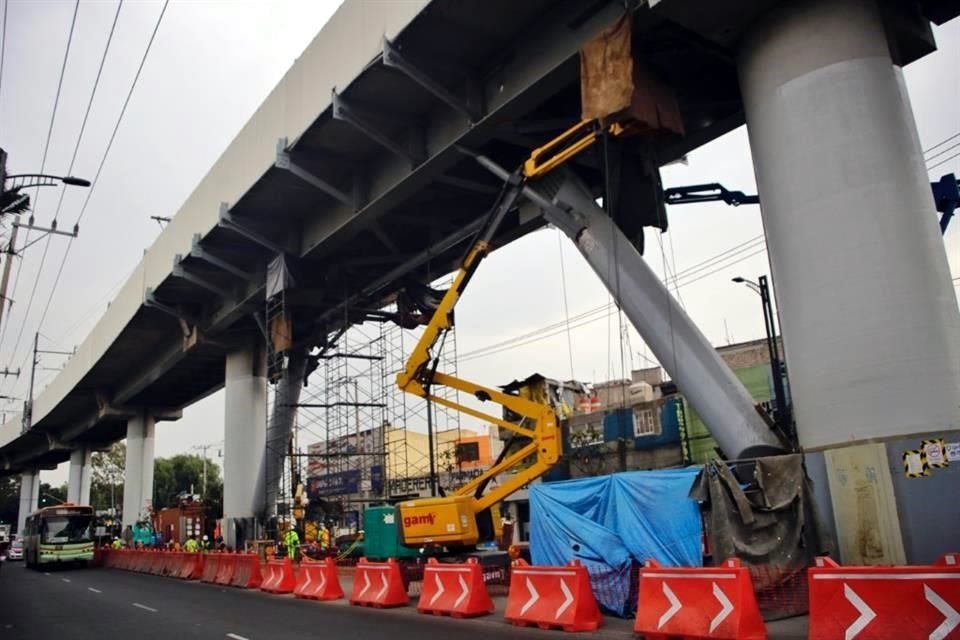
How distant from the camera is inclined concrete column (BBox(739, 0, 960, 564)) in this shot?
1091 cm

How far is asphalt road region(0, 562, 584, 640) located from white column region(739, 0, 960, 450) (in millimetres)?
5669

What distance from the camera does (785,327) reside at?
41.9 ft

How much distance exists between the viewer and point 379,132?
1822 cm

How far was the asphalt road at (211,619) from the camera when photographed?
1150 centimetres

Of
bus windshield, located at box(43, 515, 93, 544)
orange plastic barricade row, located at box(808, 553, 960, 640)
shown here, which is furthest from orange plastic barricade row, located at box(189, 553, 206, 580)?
orange plastic barricade row, located at box(808, 553, 960, 640)

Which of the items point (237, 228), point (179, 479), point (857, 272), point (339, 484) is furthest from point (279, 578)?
point (179, 479)

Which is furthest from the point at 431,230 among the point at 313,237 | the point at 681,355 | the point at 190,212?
the point at 681,355

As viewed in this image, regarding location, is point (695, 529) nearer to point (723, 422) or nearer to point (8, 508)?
point (723, 422)

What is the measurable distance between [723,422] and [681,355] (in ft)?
4.92

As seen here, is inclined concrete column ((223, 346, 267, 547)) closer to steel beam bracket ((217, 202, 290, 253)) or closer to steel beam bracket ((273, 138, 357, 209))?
steel beam bracket ((217, 202, 290, 253))

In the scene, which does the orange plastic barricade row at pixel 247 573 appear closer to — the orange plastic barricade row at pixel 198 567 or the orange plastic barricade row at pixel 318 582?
the orange plastic barricade row at pixel 318 582

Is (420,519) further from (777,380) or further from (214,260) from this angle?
(214,260)

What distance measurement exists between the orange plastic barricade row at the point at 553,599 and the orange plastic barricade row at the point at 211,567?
15.0m

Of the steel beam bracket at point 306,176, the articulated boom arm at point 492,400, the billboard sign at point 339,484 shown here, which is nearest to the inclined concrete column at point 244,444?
the billboard sign at point 339,484
